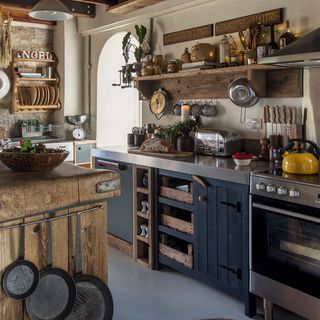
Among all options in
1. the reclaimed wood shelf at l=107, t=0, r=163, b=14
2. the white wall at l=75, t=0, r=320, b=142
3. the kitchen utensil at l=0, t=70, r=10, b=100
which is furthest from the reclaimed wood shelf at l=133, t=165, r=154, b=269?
the kitchen utensil at l=0, t=70, r=10, b=100

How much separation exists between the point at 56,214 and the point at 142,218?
200 cm

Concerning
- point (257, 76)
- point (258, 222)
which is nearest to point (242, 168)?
point (258, 222)

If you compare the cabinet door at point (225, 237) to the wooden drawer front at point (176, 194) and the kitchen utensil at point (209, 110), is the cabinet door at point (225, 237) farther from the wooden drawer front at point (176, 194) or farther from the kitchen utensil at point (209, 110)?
the kitchen utensil at point (209, 110)

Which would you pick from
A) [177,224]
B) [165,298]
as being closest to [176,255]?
[177,224]

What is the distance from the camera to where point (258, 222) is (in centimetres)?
280

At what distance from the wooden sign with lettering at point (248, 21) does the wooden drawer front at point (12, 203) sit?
253 centimetres

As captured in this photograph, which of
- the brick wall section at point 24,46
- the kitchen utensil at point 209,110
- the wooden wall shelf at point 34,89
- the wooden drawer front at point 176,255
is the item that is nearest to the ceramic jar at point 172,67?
the kitchen utensil at point 209,110

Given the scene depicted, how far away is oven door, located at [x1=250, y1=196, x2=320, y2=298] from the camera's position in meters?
2.54

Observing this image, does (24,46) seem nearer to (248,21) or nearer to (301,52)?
(248,21)

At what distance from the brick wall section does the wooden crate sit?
3020mm

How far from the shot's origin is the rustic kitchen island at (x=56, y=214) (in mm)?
1782

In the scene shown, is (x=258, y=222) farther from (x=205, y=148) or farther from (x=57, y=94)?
(x=57, y=94)

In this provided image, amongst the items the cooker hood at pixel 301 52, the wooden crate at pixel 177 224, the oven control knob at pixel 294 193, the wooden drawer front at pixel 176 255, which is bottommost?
the wooden drawer front at pixel 176 255

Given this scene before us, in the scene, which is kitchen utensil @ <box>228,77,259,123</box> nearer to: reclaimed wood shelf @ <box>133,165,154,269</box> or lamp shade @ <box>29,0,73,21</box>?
reclaimed wood shelf @ <box>133,165,154,269</box>
